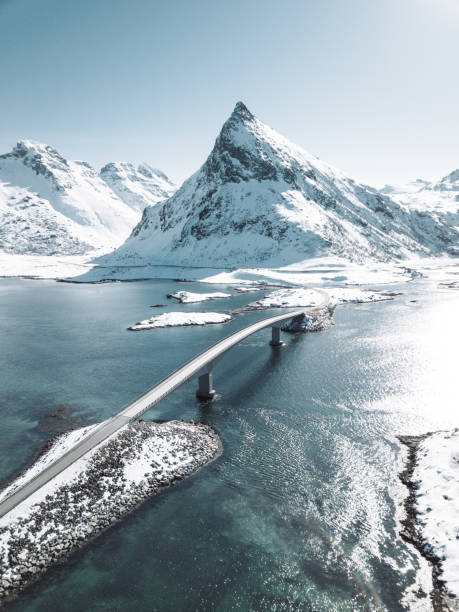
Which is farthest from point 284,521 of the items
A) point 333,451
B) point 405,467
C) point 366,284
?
point 366,284

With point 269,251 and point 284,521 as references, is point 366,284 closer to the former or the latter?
point 269,251

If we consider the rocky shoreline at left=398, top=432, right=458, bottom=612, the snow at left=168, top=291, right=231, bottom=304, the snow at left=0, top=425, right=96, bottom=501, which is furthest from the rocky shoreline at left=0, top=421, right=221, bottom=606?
the snow at left=168, top=291, right=231, bottom=304

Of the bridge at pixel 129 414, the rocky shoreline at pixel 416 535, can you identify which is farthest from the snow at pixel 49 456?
the rocky shoreline at pixel 416 535

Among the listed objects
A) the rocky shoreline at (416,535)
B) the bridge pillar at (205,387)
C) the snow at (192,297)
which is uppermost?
the snow at (192,297)

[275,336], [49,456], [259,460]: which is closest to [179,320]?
[275,336]

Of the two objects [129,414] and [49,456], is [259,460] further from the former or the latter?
[49,456]

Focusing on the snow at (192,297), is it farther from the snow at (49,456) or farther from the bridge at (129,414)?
the snow at (49,456)

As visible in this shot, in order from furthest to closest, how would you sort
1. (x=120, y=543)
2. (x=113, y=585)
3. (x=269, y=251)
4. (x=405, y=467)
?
(x=269, y=251) < (x=405, y=467) < (x=120, y=543) < (x=113, y=585)
